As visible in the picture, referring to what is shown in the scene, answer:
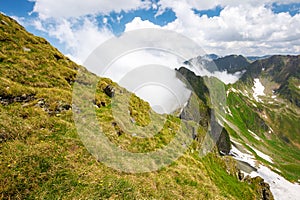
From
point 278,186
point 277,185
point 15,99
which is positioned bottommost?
point 15,99

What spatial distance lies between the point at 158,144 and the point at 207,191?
7.34m

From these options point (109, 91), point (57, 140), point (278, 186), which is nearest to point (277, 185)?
point (278, 186)

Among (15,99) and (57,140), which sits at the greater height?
(15,99)

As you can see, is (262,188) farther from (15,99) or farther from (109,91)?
(15,99)

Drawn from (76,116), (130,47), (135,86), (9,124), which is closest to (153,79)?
(135,86)

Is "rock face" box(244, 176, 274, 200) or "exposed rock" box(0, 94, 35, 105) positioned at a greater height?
"rock face" box(244, 176, 274, 200)

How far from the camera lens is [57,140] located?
16.3 metres

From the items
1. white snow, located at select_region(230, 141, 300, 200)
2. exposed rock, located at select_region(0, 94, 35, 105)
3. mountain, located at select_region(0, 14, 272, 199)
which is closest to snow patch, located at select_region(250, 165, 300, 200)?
white snow, located at select_region(230, 141, 300, 200)

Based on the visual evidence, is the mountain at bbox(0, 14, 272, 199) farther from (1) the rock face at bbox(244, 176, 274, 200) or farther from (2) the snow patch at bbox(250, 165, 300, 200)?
(2) the snow patch at bbox(250, 165, 300, 200)

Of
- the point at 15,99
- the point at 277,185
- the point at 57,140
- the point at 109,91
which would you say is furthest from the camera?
the point at 277,185

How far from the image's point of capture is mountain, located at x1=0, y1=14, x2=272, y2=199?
12641 mm

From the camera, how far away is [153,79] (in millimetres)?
26516

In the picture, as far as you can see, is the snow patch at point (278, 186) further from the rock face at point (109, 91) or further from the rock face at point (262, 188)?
the rock face at point (109, 91)

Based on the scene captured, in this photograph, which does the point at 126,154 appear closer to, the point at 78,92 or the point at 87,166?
the point at 87,166
